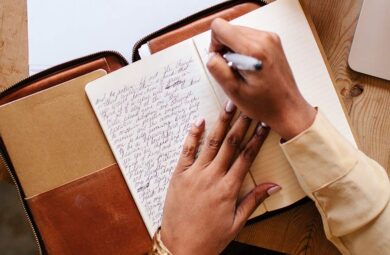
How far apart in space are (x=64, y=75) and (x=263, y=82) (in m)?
0.37

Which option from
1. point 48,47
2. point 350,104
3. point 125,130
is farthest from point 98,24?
point 350,104

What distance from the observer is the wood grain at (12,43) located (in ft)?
2.70

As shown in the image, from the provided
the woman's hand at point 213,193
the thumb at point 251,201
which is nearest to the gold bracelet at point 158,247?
the woman's hand at point 213,193

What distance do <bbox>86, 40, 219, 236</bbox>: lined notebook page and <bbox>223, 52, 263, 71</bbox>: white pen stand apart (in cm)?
11

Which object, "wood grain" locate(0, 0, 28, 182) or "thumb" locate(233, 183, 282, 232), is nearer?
"thumb" locate(233, 183, 282, 232)

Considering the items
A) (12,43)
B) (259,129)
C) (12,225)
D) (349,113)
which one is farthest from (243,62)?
(12,225)

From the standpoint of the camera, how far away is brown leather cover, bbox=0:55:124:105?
→ 72cm

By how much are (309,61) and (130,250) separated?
1.48 ft

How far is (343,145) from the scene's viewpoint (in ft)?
2.02

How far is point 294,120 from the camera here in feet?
2.00

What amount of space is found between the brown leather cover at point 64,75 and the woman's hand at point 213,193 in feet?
0.66

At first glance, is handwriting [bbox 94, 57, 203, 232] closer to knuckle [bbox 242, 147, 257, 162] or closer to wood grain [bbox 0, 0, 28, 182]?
knuckle [bbox 242, 147, 257, 162]

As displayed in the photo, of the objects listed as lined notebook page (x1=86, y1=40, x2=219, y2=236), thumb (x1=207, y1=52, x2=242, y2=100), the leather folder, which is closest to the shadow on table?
the leather folder

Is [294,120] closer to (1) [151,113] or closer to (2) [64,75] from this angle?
(1) [151,113]
